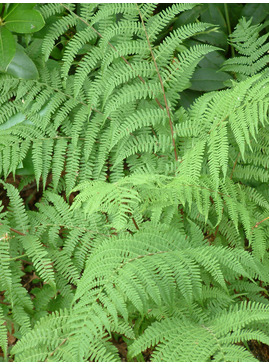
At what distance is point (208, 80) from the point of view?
263cm

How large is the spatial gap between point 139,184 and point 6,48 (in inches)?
45.0

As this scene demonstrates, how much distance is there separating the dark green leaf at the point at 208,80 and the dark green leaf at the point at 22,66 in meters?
1.09

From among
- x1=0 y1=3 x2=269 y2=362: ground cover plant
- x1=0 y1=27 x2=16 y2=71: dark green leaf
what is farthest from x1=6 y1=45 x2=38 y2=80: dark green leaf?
x1=0 y1=27 x2=16 y2=71: dark green leaf

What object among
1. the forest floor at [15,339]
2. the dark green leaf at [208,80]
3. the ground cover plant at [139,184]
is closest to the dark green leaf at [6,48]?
the ground cover plant at [139,184]

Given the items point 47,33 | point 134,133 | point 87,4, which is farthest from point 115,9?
point 134,133

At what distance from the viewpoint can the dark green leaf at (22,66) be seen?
233cm

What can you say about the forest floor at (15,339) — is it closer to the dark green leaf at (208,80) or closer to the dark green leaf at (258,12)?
the dark green leaf at (208,80)

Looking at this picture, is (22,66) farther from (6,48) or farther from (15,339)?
(15,339)

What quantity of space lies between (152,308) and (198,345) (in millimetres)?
419

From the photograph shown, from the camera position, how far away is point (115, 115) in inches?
91.2

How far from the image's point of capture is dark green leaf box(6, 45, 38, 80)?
7.64 feet

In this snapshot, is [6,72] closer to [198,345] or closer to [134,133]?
[134,133]

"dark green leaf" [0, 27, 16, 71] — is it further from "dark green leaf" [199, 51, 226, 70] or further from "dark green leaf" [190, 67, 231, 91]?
"dark green leaf" [199, 51, 226, 70]

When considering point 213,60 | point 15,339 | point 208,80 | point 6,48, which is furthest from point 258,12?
point 15,339
